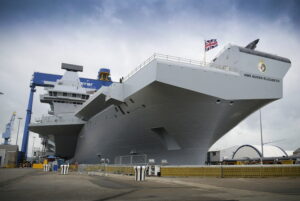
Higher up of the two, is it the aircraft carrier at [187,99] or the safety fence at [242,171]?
the aircraft carrier at [187,99]

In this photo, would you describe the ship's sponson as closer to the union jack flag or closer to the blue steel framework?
the union jack flag

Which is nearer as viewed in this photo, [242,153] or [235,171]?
[235,171]

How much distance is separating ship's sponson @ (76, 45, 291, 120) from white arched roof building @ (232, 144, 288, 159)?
104ft

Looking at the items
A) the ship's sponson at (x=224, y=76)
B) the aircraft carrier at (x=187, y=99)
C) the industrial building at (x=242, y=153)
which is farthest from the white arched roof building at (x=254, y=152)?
the ship's sponson at (x=224, y=76)

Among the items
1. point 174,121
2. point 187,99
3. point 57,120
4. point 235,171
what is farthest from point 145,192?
point 57,120

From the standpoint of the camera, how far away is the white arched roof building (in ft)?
153

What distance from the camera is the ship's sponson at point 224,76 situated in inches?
590

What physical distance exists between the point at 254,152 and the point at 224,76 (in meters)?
35.8

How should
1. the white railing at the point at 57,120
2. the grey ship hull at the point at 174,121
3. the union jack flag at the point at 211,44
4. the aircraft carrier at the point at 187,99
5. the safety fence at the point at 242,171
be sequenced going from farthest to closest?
the white railing at the point at 57,120 < the union jack flag at the point at 211,44 < the grey ship hull at the point at 174,121 < the aircraft carrier at the point at 187,99 < the safety fence at the point at 242,171

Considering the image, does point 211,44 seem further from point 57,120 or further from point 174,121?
point 57,120

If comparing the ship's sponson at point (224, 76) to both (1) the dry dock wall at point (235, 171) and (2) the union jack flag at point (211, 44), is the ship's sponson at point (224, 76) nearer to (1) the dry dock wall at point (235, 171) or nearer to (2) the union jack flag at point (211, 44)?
(2) the union jack flag at point (211, 44)

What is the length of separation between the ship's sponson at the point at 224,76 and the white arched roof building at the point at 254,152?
3182cm

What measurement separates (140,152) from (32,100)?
37069 mm

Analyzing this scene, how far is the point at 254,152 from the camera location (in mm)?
46719
